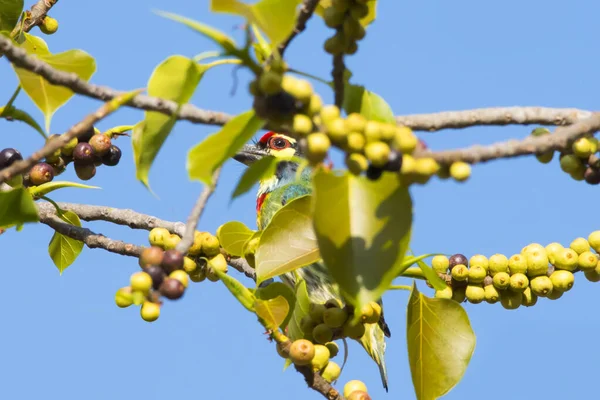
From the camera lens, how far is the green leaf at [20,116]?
7.59 feet

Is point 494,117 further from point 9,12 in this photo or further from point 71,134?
point 9,12

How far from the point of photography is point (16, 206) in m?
2.21

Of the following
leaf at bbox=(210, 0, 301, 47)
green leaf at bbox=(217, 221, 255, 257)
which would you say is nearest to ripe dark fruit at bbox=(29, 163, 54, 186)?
green leaf at bbox=(217, 221, 255, 257)

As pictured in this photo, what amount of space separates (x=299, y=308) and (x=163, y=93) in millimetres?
1021

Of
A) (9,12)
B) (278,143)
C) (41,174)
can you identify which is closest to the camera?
(9,12)

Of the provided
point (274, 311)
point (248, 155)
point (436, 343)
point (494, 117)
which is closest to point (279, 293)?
point (274, 311)

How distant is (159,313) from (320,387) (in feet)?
3.27

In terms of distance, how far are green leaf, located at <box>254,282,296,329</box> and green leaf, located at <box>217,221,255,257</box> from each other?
1.24 feet

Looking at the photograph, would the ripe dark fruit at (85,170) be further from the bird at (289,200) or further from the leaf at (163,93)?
the leaf at (163,93)

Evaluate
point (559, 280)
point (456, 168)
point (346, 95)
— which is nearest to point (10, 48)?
point (346, 95)

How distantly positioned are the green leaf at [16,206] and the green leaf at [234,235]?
2.40 feet

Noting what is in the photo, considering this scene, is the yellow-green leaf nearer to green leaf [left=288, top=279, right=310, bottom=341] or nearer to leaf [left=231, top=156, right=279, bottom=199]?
green leaf [left=288, top=279, right=310, bottom=341]

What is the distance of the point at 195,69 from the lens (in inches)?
71.6

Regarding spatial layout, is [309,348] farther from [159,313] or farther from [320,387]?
[159,313]
